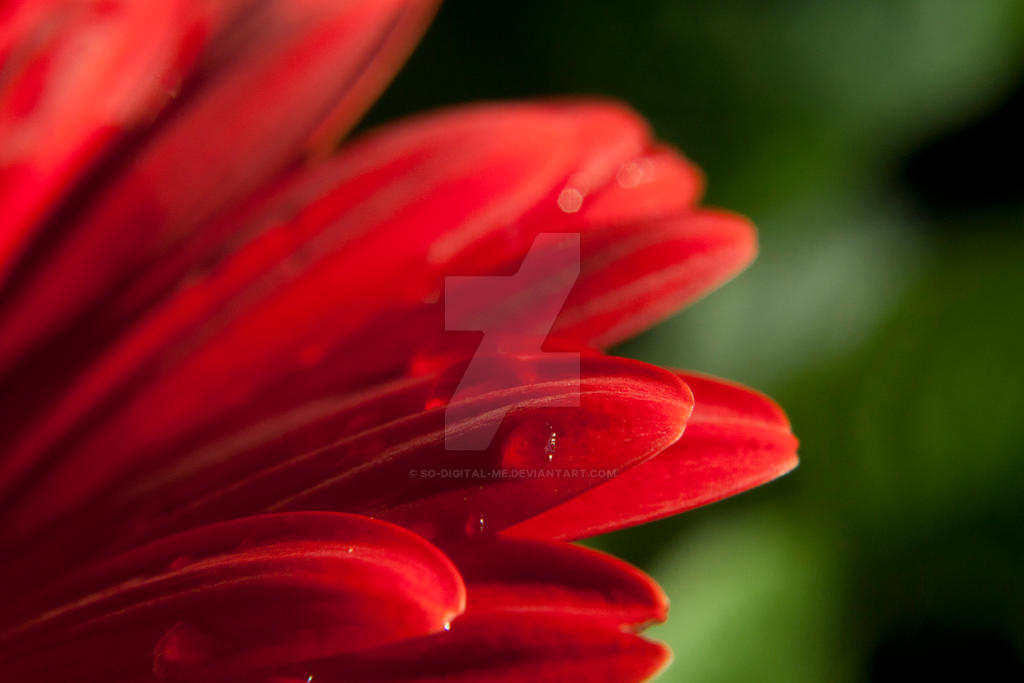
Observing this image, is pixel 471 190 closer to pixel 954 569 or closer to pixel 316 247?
pixel 316 247

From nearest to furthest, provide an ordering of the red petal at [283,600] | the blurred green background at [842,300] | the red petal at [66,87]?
the red petal at [283,600]
the red petal at [66,87]
the blurred green background at [842,300]

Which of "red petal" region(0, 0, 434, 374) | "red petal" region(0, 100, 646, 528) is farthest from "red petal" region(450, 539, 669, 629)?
"red petal" region(0, 0, 434, 374)

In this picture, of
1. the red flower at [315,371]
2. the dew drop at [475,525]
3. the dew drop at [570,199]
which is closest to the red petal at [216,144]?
the red flower at [315,371]

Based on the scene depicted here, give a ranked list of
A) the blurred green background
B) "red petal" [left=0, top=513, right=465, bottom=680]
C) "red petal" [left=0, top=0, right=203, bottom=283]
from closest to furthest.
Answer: "red petal" [left=0, top=513, right=465, bottom=680] → "red petal" [left=0, top=0, right=203, bottom=283] → the blurred green background

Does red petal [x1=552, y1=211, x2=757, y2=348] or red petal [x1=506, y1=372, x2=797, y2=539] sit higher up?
red petal [x1=552, y1=211, x2=757, y2=348]

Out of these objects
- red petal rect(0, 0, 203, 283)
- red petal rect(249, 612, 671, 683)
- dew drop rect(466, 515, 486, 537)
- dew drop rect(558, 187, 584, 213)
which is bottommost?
red petal rect(249, 612, 671, 683)

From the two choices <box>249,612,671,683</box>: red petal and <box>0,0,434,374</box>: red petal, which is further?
<box>0,0,434,374</box>: red petal

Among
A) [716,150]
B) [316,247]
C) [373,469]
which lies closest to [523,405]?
[373,469]

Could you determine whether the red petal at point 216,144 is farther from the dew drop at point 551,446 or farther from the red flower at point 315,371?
the dew drop at point 551,446

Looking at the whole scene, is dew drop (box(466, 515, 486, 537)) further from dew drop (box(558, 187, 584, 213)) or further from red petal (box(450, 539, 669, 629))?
dew drop (box(558, 187, 584, 213))
